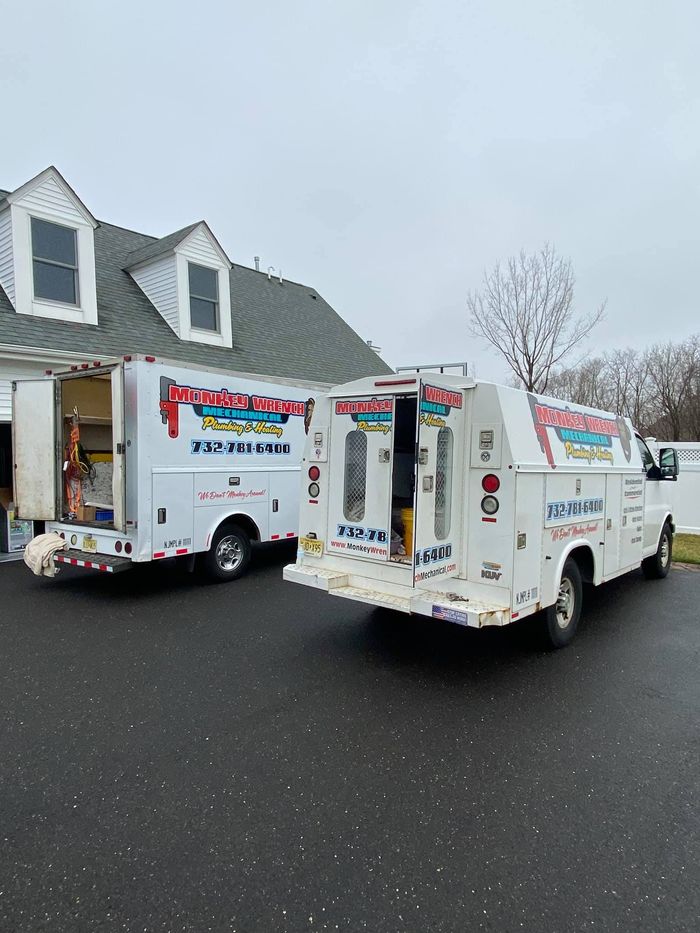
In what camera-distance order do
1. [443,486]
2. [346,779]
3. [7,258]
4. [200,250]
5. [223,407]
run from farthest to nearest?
1. [200,250]
2. [7,258]
3. [223,407]
4. [443,486]
5. [346,779]

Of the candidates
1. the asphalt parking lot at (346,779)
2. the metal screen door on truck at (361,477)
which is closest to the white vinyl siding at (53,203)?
the asphalt parking lot at (346,779)

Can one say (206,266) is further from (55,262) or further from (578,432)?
(578,432)

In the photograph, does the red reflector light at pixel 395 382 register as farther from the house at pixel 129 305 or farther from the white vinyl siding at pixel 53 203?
the white vinyl siding at pixel 53 203

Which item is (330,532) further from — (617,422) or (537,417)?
(617,422)

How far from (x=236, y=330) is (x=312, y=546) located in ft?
31.8

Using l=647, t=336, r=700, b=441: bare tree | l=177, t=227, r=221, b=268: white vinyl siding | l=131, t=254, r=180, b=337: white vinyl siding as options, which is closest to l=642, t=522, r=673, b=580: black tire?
l=131, t=254, r=180, b=337: white vinyl siding

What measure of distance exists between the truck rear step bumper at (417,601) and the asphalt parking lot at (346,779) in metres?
0.62

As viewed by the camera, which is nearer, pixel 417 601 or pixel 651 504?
pixel 417 601

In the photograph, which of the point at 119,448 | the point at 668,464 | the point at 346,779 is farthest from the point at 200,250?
the point at 346,779

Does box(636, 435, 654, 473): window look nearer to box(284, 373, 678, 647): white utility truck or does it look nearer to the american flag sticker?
box(284, 373, 678, 647): white utility truck

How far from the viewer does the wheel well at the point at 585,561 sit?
5.30m

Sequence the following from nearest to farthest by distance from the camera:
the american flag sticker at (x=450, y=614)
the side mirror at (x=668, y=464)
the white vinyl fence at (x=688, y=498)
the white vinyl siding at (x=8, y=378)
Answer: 1. the american flag sticker at (x=450, y=614)
2. the side mirror at (x=668, y=464)
3. the white vinyl siding at (x=8, y=378)
4. the white vinyl fence at (x=688, y=498)

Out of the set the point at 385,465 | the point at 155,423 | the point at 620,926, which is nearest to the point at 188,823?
the point at 620,926

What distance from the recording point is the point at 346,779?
3023 mm
